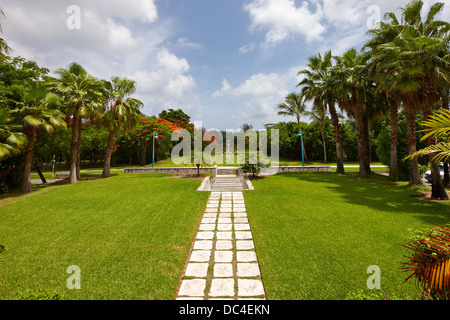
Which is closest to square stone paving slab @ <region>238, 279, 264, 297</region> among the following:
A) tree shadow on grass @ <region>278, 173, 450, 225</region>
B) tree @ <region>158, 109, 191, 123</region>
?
tree shadow on grass @ <region>278, 173, 450, 225</region>

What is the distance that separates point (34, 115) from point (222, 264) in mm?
13864

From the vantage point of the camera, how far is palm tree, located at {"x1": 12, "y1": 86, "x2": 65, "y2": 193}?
40.2ft

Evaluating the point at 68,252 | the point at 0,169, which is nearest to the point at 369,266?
the point at 68,252

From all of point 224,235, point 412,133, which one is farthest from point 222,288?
point 412,133

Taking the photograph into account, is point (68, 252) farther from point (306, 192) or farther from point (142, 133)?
point (142, 133)

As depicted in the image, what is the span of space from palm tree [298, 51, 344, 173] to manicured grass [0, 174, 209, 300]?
1425cm

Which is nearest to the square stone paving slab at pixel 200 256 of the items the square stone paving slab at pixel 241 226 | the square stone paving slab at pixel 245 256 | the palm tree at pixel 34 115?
the square stone paving slab at pixel 245 256

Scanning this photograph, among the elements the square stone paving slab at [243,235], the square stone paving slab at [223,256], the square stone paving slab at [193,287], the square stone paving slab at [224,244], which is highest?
the square stone paving slab at [243,235]

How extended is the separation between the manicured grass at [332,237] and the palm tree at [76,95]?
13183mm

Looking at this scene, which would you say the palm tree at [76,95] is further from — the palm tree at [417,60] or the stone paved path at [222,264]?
the palm tree at [417,60]

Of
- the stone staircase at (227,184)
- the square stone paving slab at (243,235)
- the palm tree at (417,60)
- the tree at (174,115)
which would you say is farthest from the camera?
the tree at (174,115)

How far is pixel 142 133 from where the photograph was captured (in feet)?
107

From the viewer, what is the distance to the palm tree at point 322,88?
19.1 m
